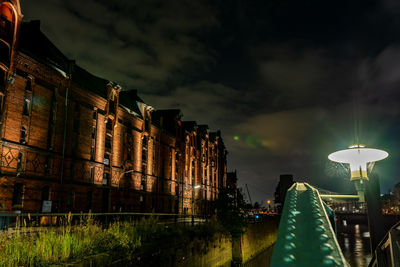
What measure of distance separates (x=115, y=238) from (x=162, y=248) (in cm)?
178

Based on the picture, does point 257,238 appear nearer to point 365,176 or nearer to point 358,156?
point 365,176

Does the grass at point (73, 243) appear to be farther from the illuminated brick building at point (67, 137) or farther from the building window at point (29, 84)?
the building window at point (29, 84)

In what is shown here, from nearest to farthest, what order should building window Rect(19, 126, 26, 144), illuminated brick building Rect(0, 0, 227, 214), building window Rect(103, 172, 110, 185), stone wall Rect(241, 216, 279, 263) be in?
1. stone wall Rect(241, 216, 279, 263)
2. illuminated brick building Rect(0, 0, 227, 214)
3. building window Rect(19, 126, 26, 144)
4. building window Rect(103, 172, 110, 185)

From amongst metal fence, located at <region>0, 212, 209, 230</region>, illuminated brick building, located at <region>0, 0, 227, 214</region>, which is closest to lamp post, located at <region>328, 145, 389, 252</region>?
metal fence, located at <region>0, 212, 209, 230</region>

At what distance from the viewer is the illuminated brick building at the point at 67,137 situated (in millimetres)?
23969

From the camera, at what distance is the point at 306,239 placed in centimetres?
96

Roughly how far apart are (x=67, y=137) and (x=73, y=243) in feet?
79.7

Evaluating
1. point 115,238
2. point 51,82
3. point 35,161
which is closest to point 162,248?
point 115,238

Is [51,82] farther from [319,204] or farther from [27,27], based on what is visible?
[319,204]

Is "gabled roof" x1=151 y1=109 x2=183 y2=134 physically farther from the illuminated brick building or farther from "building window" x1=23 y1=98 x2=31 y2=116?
"building window" x1=23 y1=98 x2=31 y2=116

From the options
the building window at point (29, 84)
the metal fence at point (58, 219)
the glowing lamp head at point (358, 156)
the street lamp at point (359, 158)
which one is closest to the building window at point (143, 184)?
the metal fence at point (58, 219)

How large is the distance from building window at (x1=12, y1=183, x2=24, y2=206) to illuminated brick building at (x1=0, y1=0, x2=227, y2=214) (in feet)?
0.27

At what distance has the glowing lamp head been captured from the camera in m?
4.31

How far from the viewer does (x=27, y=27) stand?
2906cm
